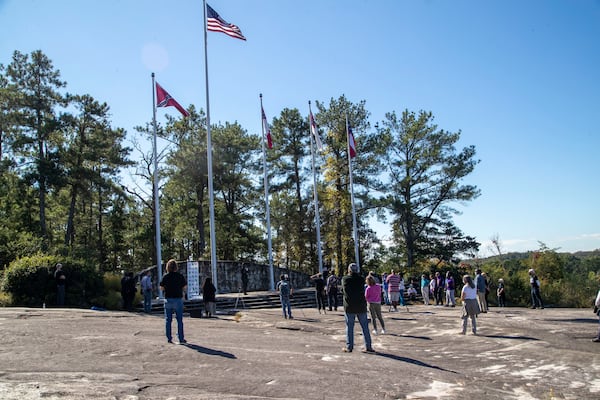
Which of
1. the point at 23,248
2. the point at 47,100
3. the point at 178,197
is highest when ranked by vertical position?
the point at 47,100

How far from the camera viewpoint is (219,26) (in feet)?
63.7

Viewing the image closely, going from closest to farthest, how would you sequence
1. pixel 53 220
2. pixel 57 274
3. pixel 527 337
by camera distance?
pixel 527 337, pixel 57 274, pixel 53 220

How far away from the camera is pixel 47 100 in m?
33.7

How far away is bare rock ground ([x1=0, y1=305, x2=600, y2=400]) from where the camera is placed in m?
5.91

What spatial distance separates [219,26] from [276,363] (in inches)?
639

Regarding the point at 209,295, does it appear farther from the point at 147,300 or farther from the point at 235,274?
the point at 235,274

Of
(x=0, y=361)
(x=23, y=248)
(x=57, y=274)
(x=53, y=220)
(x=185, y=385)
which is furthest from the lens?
(x=53, y=220)

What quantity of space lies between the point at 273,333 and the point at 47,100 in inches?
1228

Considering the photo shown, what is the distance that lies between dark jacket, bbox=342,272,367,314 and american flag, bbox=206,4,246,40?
1371cm

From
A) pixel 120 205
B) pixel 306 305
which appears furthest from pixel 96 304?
pixel 120 205

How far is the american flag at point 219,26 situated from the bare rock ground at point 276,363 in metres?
12.9

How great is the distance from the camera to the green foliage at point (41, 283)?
17.2m

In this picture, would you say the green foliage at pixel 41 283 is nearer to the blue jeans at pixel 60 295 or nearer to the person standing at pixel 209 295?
the blue jeans at pixel 60 295

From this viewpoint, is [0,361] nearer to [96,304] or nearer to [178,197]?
[96,304]
